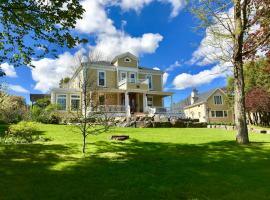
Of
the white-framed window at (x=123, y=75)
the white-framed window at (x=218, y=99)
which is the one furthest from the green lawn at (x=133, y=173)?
the white-framed window at (x=218, y=99)

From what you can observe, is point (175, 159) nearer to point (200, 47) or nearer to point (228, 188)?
point (228, 188)

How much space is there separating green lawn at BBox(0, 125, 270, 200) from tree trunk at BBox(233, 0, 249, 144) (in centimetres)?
135

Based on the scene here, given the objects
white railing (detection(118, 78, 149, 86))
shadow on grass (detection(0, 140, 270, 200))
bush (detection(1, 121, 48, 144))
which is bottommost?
shadow on grass (detection(0, 140, 270, 200))

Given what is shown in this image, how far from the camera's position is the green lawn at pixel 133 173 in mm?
5871

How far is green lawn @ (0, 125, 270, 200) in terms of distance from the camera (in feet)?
19.3

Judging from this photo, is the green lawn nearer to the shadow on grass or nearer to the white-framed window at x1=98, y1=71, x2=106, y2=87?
the shadow on grass

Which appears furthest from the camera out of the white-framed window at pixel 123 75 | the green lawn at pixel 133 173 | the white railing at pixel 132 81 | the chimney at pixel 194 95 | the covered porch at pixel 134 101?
the chimney at pixel 194 95

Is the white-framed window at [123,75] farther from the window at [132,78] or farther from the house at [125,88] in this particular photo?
the window at [132,78]

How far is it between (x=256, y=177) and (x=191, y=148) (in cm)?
403

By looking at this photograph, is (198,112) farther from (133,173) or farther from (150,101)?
(133,173)

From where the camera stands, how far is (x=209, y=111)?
50.7 meters

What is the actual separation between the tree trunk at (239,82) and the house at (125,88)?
17662 millimetres

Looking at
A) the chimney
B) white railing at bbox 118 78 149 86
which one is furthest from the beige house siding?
white railing at bbox 118 78 149 86

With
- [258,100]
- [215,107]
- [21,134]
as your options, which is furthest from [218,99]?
[21,134]
